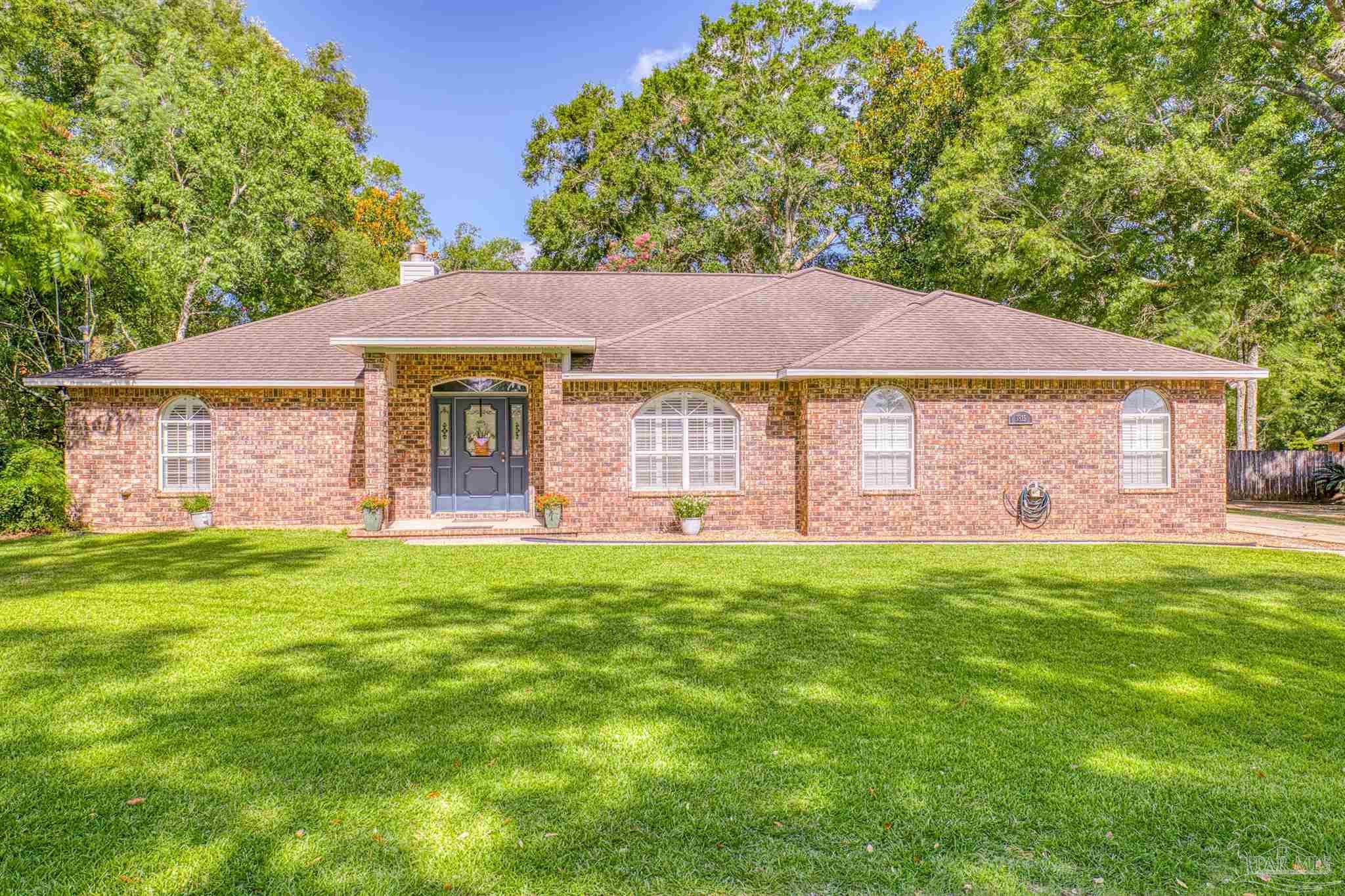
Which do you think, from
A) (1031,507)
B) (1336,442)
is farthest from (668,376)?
(1336,442)

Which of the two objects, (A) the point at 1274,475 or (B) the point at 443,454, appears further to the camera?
(A) the point at 1274,475

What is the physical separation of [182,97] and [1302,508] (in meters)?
32.7

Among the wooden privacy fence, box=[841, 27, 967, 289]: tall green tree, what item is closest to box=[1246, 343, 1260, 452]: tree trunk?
the wooden privacy fence

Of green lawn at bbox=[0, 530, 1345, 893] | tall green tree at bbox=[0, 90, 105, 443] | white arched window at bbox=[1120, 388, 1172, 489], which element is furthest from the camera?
white arched window at bbox=[1120, 388, 1172, 489]

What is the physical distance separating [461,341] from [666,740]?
9.48 meters

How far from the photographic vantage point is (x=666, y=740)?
3.99m

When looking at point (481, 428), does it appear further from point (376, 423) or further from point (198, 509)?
point (198, 509)

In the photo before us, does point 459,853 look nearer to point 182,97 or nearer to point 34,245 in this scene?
point 34,245

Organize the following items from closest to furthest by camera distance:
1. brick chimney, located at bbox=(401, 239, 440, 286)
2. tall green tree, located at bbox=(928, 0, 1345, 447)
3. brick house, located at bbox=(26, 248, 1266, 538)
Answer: brick house, located at bbox=(26, 248, 1266, 538), tall green tree, located at bbox=(928, 0, 1345, 447), brick chimney, located at bbox=(401, 239, 440, 286)

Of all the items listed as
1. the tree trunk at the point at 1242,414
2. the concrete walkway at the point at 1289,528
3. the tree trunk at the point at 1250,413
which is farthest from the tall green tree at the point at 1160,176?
the tree trunk at the point at 1242,414

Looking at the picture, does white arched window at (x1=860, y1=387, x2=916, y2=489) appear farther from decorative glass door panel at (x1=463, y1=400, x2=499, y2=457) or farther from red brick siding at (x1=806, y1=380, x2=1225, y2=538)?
decorative glass door panel at (x1=463, y1=400, x2=499, y2=457)

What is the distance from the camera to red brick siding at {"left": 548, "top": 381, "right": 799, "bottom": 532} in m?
13.2

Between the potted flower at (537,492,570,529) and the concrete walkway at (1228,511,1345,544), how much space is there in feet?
41.1

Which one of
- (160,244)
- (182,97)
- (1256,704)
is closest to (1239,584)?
(1256,704)
